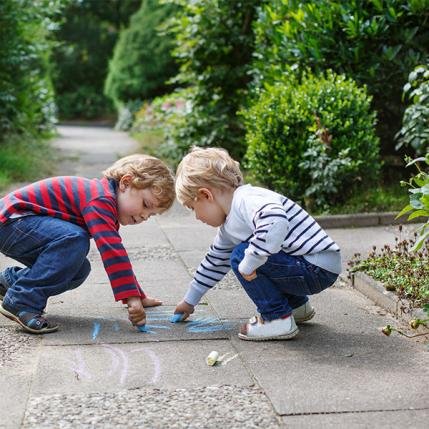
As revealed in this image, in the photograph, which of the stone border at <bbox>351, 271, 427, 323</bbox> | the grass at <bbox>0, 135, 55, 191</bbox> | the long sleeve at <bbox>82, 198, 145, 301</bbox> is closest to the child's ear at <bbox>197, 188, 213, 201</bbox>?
the long sleeve at <bbox>82, 198, 145, 301</bbox>

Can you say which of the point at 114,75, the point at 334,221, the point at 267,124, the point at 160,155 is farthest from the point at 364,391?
the point at 114,75

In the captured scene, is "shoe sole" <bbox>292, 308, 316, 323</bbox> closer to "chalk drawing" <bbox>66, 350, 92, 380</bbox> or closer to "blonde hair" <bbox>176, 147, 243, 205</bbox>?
"blonde hair" <bbox>176, 147, 243, 205</bbox>

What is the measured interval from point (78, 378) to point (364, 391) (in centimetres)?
121

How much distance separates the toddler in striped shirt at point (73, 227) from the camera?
4.09 m

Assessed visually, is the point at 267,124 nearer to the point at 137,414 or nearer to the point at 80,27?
the point at 137,414

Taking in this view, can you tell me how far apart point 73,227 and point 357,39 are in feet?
15.3

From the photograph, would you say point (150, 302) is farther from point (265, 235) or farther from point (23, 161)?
point (23, 161)

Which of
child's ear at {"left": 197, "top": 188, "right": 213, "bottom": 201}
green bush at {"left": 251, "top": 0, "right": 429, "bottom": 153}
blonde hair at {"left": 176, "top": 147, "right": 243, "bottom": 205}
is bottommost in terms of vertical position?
child's ear at {"left": 197, "top": 188, "right": 213, "bottom": 201}

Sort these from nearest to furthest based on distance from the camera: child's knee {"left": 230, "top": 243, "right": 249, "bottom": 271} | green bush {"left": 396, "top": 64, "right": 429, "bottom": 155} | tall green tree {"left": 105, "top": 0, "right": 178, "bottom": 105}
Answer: child's knee {"left": 230, "top": 243, "right": 249, "bottom": 271} < green bush {"left": 396, "top": 64, "right": 429, "bottom": 155} < tall green tree {"left": 105, "top": 0, "right": 178, "bottom": 105}

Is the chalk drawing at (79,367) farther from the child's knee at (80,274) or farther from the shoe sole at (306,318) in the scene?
the shoe sole at (306,318)

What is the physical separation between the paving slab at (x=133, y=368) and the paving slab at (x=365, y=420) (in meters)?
0.45

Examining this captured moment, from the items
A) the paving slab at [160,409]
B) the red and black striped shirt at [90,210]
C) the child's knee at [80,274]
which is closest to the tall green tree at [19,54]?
the red and black striped shirt at [90,210]

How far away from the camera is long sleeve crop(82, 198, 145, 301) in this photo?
4043 mm

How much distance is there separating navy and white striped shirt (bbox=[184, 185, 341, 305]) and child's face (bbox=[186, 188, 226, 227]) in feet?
0.15
